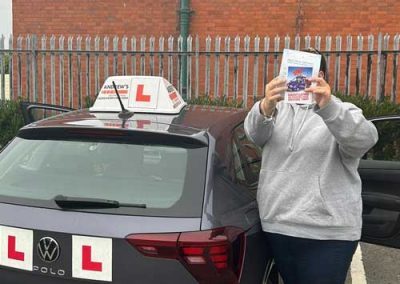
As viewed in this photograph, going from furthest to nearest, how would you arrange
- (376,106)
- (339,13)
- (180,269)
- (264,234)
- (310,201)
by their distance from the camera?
(339,13)
(376,106)
(264,234)
(310,201)
(180,269)

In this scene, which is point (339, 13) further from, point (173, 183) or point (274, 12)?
point (173, 183)

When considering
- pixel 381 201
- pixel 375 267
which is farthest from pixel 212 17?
pixel 381 201

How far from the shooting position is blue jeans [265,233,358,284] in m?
2.55

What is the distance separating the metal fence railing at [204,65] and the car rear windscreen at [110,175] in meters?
5.60

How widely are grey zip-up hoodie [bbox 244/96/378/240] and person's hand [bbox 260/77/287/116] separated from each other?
5 cm

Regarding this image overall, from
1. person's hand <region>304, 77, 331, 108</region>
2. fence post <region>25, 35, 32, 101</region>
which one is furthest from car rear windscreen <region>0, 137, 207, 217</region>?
fence post <region>25, 35, 32, 101</region>

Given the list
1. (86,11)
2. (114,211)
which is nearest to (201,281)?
(114,211)

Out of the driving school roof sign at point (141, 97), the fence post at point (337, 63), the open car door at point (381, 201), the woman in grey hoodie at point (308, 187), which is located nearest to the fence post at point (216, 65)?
the fence post at point (337, 63)

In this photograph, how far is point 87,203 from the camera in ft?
7.59

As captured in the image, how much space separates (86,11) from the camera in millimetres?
10219

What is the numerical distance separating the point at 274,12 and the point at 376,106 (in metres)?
3.32

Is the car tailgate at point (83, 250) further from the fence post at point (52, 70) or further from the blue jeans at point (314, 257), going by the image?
the fence post at point (52, 70)

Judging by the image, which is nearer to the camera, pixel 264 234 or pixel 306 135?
pixel 306 135

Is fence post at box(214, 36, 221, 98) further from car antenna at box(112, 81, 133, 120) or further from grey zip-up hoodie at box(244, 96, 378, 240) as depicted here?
grey zip-up hoodie at box(244, 96, 378, 240)
